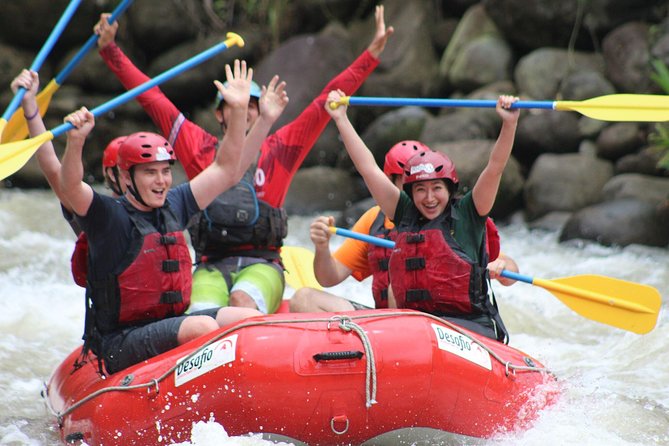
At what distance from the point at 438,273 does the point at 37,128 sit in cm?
168

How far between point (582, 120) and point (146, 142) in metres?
7.29

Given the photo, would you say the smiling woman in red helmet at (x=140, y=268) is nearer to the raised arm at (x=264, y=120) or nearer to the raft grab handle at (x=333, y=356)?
the raised arm at (x=264, y=120)

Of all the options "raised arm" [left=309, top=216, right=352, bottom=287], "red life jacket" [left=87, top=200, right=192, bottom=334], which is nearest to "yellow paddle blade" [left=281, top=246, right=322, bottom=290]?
"raised arm" [left=309, top=216, right=352, bottom=287]

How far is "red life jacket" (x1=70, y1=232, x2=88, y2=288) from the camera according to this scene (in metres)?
4.02

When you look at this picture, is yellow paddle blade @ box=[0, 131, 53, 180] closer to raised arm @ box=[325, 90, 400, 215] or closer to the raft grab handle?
raised arm @ box=[325, 90, 400, 215]

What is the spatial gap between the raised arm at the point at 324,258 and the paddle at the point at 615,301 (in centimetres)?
15

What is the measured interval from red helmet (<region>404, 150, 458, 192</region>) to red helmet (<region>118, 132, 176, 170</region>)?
96 cm

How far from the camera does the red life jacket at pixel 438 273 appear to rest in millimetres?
4070

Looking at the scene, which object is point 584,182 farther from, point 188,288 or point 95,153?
point 188,288

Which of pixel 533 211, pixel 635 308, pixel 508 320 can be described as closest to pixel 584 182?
pixel 533 211

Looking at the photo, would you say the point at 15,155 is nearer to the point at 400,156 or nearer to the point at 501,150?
the point at 400,156

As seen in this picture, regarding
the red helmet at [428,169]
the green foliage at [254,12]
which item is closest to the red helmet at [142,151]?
the red helmet at [428,169]

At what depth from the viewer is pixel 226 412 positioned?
3.55m

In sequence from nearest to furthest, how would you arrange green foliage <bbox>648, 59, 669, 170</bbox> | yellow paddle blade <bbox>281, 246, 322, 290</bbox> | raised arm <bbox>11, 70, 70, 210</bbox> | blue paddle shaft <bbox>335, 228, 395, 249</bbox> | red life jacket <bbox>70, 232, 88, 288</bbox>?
1. raised arm <bbox>11, 70, 70, 210</bbox>
2. red life jacket <bbox>70, 232, 88, 288</bbox>
3. blue paddle shaft <bbox>335, 228, 395, 249</bbox>
4. yellow paddle blade <bbox>281, 246, 322, 290</bbox>
5. green foliage <bbox>648, 59, 669, 170</bbox>
